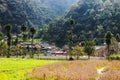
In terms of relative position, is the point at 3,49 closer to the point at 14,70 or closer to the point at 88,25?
the point at 88,25

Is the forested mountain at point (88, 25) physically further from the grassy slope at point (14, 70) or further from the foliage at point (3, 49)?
the grassy slope at point (14, 70)

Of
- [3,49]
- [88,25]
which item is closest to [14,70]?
[3,49]

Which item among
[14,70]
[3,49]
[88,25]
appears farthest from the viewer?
[88,25]

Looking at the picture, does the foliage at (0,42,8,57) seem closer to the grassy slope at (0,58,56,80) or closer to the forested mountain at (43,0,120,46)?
the forested mountain at (43,0,120,46)

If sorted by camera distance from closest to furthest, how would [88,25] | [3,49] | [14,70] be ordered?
[14,70] → [3,49] → [88,25]

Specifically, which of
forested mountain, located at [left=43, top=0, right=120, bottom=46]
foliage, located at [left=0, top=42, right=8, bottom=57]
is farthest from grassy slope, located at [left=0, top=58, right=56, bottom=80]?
forested mountain, located at [left=43, top=0, right=120, bottom=46]

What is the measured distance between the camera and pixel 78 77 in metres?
26.5

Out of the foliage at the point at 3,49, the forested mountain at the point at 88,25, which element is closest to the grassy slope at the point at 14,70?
the foliage at the point at 3,49

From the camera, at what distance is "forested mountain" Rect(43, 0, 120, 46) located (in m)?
162

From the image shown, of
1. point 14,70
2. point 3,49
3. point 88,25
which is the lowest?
point 3,49

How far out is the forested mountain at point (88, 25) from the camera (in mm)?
162500

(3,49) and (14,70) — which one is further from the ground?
(14,70)

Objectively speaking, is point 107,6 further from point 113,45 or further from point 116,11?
point 113,45

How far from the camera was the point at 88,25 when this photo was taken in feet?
582
